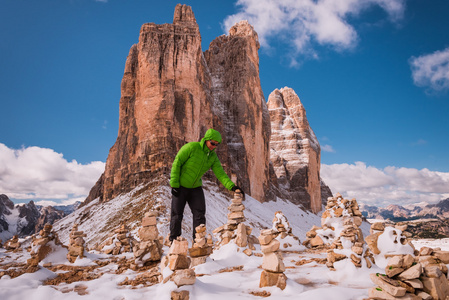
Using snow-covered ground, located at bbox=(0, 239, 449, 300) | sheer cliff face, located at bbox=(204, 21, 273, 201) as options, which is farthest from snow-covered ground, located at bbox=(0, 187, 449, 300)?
sheer cliff face, located at bbox=(204, 21, 273, 201)

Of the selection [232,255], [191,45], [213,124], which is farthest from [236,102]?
[232,255]

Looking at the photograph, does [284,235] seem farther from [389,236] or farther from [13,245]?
[13,245]

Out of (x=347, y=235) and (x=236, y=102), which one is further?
(x=236, y=102)

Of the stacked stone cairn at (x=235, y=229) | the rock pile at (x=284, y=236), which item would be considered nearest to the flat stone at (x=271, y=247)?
the stacked stone cairn at (x=235, y=229)

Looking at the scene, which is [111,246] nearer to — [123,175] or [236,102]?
[123,175]

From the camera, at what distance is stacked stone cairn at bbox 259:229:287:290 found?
3959 millimetres

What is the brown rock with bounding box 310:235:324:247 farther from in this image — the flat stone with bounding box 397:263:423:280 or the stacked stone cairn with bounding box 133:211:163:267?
the flat stone with bounding box 397:263:423:280

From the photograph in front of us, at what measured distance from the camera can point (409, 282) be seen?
3.41m

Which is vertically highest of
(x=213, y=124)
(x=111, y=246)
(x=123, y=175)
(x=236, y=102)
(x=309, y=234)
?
(x=236, y=102)

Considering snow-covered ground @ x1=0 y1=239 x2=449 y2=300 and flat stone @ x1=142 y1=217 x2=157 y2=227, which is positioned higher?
flat stone @ x1=142 y1=217 x2=157 y2=227

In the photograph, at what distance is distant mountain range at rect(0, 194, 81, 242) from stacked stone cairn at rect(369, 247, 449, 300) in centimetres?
8881

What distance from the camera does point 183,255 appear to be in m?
4.20

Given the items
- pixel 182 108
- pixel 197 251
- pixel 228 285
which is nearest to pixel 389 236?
pixel 228 285

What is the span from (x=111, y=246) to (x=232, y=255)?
18.8 feet
